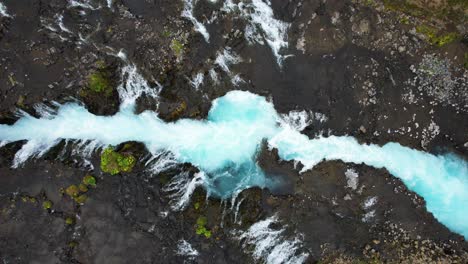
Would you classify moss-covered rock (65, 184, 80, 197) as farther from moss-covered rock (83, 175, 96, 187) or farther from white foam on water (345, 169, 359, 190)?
white foam on water (345, 169, 359, 190)

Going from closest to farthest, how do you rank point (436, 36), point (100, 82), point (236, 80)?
point (436, 36) < point (100, 82) < point (236, 80)

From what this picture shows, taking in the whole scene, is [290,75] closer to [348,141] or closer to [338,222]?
[348,141]

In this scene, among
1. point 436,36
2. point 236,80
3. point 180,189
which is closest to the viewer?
point 436,36

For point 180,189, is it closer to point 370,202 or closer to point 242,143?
point 242,143

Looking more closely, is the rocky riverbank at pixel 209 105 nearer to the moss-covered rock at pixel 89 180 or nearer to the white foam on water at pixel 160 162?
the moss-covered rock at pixel 89 180

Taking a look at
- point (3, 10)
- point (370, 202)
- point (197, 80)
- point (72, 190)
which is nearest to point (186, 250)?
point (72, 190)

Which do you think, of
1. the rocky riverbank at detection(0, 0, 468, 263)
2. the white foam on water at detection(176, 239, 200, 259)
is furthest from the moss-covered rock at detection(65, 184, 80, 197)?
the white foam on water at detection(176, 239, 200, 259)

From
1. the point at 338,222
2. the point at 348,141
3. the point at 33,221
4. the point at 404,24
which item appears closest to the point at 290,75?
the point at 348,141

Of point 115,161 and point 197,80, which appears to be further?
point 197,80
